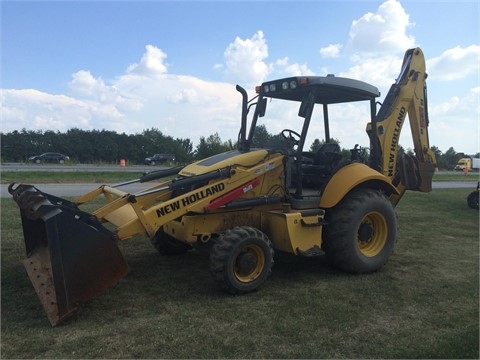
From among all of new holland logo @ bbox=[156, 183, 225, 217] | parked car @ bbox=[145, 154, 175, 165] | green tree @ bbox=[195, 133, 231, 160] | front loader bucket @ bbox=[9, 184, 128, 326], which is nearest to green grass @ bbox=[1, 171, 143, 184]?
green tree @ bbox=[195, 133, 231, 160]

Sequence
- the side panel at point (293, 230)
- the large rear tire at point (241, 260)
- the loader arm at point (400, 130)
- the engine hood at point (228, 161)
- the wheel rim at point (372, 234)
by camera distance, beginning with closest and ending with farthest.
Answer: the large rear tire at point (241, 260), the side panel at point (293, 230), the engine hood at point (228, 161), the wheel rim at point (372, 234), the loader arm at point (400, 130)

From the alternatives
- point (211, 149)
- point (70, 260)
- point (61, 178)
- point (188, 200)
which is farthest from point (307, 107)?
point (61, 178)

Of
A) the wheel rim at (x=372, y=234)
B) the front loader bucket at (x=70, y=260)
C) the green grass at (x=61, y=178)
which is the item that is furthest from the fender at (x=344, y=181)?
the green grass at (x=61, y=178)

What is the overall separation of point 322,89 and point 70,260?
153 inches

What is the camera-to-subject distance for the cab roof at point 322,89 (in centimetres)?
592

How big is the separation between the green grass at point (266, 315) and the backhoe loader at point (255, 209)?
0.99ft

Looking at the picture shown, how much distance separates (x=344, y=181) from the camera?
6.02m

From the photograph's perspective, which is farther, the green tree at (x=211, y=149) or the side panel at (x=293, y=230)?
the green tree at (x=211, y=149)

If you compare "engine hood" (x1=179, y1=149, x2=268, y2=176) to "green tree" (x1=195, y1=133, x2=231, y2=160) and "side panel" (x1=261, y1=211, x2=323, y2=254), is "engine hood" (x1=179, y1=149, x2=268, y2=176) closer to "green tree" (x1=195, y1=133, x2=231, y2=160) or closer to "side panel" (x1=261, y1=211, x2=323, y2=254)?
"side panel" (x1=261, y1=211, x2=323, y2=254)

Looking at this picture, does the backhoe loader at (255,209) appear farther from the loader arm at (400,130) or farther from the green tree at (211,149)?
the green tree at (211,149)

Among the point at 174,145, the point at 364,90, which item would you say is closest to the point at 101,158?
the point at 174,145

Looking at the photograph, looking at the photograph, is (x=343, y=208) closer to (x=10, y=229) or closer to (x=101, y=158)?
(x=10, y=229)

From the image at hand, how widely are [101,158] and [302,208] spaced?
185 feet

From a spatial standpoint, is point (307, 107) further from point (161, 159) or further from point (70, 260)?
point (161, 159)
